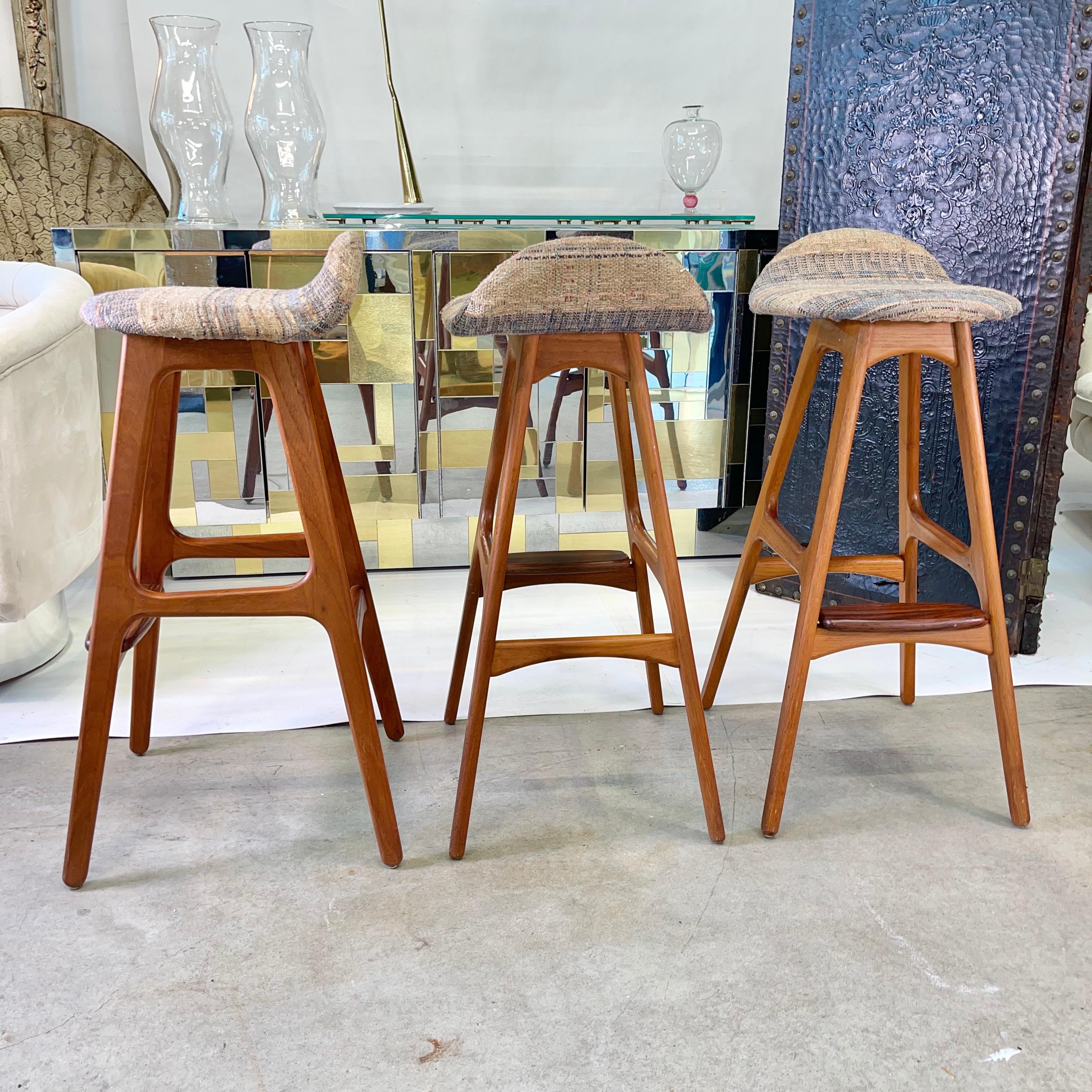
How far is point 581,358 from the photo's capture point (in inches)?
55.9

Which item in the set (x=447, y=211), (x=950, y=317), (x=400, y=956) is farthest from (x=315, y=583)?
(x=447, y=211)

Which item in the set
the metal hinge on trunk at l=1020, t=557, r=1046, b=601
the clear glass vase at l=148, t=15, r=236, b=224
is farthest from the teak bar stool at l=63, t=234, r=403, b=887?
the metal hinge on trunk at l=1020, t=557, r=1046, b=601

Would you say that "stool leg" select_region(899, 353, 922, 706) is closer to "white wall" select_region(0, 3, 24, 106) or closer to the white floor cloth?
the white floor cloth

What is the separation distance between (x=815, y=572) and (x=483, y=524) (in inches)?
23.6

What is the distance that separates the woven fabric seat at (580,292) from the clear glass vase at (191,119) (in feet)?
4.76

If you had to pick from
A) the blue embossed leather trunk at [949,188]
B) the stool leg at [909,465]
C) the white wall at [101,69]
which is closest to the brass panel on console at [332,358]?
the blue embossed leather trunk at [949,188]

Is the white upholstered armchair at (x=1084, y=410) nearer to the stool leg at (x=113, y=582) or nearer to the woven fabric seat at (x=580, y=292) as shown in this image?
the woven fabric seat at (x=580, y=292)

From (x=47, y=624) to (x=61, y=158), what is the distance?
1.61 metres

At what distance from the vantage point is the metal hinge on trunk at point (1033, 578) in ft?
7.08

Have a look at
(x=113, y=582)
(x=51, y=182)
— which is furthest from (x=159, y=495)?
(x=51, y=182)

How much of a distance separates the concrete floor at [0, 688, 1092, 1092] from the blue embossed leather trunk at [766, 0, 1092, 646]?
0.64 m

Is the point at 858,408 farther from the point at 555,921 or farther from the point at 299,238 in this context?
the point at 299,238

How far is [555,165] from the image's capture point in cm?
331

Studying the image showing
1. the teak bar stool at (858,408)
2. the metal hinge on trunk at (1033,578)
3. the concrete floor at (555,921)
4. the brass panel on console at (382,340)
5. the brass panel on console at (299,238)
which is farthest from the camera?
the brass panel on console at (382,340)
